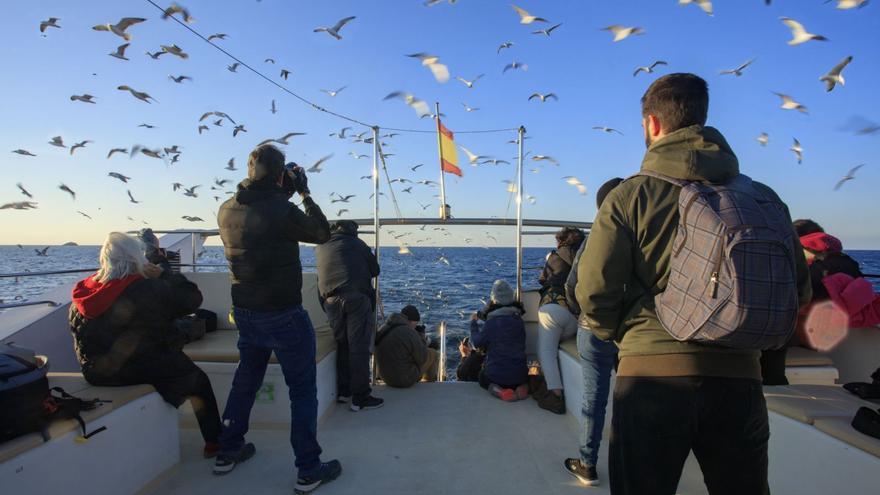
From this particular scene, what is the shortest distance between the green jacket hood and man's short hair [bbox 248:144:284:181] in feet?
6.59

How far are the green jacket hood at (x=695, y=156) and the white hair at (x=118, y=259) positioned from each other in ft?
8.97

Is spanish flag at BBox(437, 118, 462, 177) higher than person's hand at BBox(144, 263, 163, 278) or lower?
higher

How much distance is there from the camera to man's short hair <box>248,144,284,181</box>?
8.75 ft

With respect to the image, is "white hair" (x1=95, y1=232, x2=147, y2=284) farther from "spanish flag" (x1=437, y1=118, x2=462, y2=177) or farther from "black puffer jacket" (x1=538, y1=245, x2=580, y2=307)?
"spanish flag" (x1=437, y1=118, x2=462, y2=177)

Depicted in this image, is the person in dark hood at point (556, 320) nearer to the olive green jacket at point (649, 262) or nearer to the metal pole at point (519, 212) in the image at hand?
the metal pole at point (519, 212)

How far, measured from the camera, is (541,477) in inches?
114

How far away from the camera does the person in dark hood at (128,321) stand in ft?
8.71

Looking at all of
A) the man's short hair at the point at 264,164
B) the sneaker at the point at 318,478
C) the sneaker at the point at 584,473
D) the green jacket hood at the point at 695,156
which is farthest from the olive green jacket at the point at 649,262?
the sneaker at the point at 318,478

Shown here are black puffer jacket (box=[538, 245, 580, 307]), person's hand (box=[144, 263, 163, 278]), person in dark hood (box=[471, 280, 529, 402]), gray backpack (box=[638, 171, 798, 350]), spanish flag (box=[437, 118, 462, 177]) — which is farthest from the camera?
spanish flag (box=[437, 118, 462, 177])

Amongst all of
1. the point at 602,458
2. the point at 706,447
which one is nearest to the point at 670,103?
the point at 706,447

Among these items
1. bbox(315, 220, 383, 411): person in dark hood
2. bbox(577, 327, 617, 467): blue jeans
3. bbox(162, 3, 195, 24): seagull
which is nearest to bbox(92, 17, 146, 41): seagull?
bbox(162, 3, 195, 24): seagull

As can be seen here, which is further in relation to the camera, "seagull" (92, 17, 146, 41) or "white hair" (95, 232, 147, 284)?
"seagull" (92, 17, 146, 41)

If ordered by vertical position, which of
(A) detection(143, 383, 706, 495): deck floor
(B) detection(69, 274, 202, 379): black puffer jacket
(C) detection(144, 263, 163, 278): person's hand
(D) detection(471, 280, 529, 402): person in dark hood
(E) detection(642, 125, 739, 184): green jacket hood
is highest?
(E) detection(642, 125, 739, 184): green jacket hood

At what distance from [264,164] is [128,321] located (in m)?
1.17
